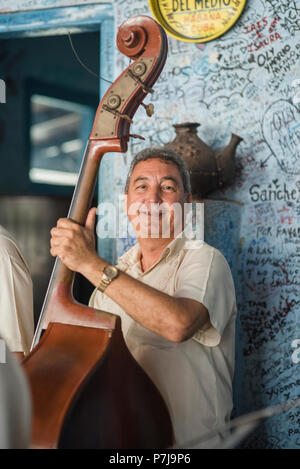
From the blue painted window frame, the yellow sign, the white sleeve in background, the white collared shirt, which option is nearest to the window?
the blue painted window frame

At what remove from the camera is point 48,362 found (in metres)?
1.40

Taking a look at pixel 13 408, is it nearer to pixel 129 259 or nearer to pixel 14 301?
pixel 14 301

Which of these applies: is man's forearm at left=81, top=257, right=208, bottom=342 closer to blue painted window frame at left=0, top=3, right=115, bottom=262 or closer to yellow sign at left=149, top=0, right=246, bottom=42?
blue painted window frame at left=0, top=3, right=115, bottom=262

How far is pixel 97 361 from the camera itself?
137cm

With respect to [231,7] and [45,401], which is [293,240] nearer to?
[231,7]

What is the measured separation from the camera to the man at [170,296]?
1528 millimetres

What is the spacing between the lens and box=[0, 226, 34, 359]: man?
1764mm

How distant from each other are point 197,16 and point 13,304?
5.22ft

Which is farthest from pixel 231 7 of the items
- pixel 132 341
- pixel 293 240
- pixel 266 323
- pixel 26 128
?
pixel 26 128

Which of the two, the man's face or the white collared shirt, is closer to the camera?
the white collared shirt

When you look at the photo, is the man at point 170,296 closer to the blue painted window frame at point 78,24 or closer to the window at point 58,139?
the blue painted window frame at point 78,24
